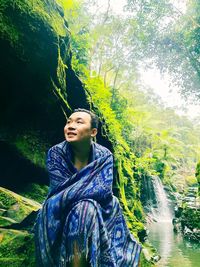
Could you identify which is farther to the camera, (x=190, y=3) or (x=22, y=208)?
(x=190, y=3)

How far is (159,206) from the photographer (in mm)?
21828

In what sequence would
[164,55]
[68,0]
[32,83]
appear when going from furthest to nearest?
[164,55] → [68,0] → [32,83]

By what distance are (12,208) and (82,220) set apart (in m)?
1.69

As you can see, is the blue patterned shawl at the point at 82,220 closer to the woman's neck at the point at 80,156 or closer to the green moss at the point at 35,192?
the woman's neck at the point at 80,156

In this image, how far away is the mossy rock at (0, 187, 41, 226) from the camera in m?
3.58

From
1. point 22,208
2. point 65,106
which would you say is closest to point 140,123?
point 65,106

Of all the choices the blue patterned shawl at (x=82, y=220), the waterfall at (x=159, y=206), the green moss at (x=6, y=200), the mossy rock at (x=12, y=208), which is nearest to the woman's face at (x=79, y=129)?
the blue patterned shawl at (x=82, y=220)

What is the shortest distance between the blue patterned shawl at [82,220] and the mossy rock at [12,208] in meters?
1.03

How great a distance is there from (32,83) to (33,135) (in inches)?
36.4

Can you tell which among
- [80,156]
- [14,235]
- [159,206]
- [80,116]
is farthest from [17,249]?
[159,206]

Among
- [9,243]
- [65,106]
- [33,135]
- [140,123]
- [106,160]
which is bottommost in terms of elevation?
[9,243]

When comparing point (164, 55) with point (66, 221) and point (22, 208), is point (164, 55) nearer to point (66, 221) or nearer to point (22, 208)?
point (22, 208)

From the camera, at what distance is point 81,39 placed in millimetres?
10242

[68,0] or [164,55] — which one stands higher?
[164,55]
